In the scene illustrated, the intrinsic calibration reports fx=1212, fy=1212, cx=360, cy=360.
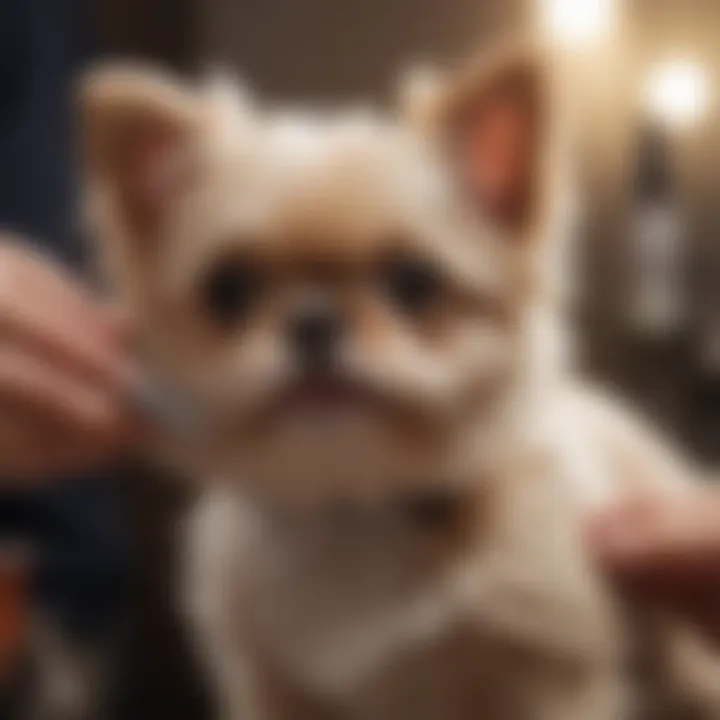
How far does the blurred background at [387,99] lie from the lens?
1.42 feet

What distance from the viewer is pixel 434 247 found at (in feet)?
1.26

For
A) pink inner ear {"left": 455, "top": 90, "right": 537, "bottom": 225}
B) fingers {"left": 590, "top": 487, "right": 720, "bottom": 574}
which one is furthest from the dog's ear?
fingers {"left": 590, "top": 487, "right": 720, "bottom": 574}

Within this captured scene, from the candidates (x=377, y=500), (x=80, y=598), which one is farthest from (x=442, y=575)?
(x=80, y=598)

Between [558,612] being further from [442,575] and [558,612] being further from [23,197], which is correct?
[23,197]

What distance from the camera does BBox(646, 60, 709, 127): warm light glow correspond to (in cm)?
45

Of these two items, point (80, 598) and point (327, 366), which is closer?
point (327, 366)

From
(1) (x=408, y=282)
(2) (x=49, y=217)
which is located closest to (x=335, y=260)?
(1) (x=408, y=282)

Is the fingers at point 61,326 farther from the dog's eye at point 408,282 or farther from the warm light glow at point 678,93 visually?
the warm light glow at point 678,93

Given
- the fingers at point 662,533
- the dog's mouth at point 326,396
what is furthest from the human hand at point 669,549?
the dog's mouth at point 326,396

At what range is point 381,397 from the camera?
379mm

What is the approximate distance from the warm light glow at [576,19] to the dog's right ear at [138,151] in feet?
0.42

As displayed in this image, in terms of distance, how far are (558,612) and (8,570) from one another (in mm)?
210

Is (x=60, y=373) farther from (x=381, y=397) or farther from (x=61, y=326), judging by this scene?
(x=381, y=397)

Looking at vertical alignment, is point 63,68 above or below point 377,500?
above
